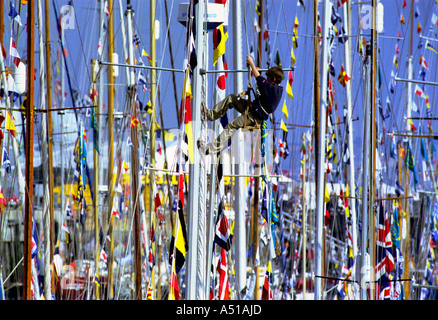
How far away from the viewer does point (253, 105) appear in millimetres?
10070

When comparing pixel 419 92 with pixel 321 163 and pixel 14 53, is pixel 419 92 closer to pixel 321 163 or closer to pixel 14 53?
pixel 321 163

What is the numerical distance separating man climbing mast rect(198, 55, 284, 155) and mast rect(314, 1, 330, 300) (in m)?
7.60

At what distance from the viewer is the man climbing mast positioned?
982cm

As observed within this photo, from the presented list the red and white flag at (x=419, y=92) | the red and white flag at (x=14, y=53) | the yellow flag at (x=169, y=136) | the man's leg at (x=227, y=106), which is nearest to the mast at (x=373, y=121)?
the yellow flag at (x=169, y=136)

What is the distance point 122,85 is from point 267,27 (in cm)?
396

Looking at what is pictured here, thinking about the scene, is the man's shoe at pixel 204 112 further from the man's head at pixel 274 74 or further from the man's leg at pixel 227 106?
the man's head at pixel 274 74

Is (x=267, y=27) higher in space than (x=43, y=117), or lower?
higher

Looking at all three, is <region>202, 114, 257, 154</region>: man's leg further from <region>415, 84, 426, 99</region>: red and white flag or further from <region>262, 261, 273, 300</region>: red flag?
<region>415, 84, 426, 99</region>: red and white flag

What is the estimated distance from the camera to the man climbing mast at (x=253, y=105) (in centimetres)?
982
